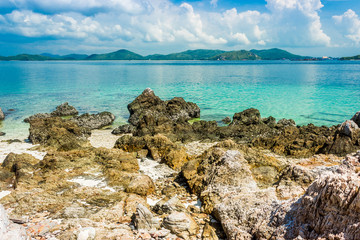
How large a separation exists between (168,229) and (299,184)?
355 cm

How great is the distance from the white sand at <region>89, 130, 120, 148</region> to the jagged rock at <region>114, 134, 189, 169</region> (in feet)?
8.18

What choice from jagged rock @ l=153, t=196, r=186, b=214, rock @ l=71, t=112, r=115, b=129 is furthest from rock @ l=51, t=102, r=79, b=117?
jagged rock @ l=153, t=196, r=186, b=214

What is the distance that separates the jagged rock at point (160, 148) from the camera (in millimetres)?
11719

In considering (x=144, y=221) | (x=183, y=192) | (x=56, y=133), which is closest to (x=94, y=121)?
(x=56, y=133)

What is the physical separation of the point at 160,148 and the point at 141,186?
452cm

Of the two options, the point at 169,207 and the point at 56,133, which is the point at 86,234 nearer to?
the point at 169,207

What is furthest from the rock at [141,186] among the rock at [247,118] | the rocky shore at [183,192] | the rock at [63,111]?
the rock at [63,111]

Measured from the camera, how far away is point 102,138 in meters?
18.8

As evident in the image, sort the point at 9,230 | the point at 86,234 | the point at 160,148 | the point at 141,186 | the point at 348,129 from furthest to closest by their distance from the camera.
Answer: the point at 348,129 → the point at 160,148 → the point at 141,186 → the point at 86,234 → the point at 9,230

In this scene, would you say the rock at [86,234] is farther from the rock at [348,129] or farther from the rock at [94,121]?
the rock at [94,121]

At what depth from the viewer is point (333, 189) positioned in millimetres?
4004

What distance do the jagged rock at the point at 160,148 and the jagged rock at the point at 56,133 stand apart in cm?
277

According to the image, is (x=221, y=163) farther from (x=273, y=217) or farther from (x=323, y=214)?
(x=323, y=214)

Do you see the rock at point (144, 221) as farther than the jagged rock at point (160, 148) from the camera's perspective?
No
